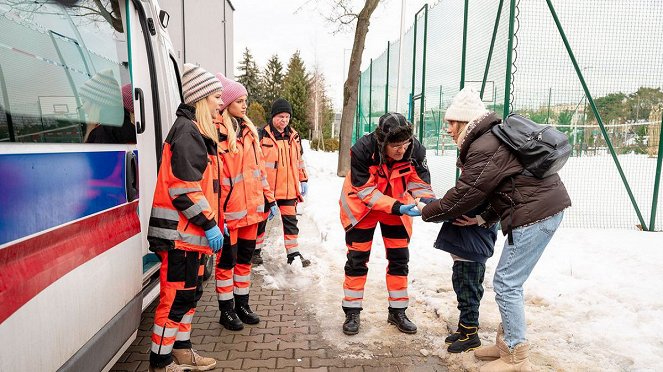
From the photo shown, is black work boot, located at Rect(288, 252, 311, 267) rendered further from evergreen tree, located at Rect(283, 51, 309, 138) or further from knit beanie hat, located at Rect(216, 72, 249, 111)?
evergreen tree, located at Rect(283, 51, 309, 138)

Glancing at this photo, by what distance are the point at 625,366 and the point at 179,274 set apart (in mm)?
2950

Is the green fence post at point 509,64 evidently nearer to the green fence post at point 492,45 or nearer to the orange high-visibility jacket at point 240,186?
the green fence post at point 492,45

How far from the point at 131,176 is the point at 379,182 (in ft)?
6.03

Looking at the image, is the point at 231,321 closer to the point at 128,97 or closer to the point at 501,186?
the point at 128,97

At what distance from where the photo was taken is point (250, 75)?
60750mm

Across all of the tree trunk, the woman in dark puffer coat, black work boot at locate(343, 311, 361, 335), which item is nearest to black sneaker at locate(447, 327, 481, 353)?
the woman in dark puffer coat

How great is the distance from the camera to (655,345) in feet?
10.9

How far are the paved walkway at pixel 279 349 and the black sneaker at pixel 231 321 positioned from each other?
1.6 inches

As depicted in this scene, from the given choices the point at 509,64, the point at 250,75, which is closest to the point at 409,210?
the point at 509,64

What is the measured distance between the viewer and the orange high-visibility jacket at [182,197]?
2684 mm

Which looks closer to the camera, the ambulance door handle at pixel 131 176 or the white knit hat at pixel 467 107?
the ambulance door handle at pixel 131 176

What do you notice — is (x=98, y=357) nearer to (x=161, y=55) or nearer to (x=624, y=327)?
(x=161, y=55)

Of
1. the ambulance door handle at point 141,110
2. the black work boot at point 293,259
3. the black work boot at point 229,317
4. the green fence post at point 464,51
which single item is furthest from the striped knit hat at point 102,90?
the green fence post at point 464,51

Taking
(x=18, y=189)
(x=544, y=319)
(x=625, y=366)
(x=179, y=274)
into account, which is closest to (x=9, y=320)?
(x=18, y=189)
